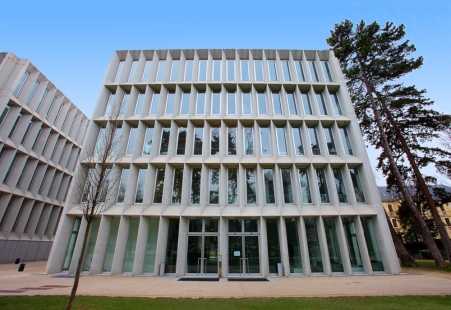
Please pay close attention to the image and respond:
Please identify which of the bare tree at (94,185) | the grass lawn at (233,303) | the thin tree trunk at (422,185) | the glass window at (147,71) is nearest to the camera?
the bare tree at (94,185)

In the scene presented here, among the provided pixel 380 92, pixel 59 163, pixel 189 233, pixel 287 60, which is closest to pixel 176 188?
pixel 189 233

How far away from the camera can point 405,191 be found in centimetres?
1697

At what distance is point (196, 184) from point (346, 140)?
11.8 m

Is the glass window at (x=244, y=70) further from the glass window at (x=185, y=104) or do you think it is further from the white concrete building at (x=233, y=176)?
the glass window at (x=185, y=104)

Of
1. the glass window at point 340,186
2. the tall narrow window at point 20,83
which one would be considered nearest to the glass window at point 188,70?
the glass window at point 340,186

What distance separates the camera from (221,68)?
19688 mm

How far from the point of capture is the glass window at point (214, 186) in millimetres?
15961

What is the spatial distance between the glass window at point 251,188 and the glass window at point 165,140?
20.7ft

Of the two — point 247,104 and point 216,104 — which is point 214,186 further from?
point 247,104

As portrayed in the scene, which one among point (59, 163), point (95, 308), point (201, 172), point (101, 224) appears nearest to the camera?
point (95, 308)

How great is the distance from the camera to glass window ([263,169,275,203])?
51.8 ft

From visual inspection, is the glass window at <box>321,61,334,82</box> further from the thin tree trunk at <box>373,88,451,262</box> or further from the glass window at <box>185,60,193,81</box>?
the glass window at <box>185,60,193,81</box>

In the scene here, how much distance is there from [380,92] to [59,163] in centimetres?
3574

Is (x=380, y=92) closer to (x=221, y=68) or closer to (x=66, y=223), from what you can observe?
(x=221, y=68)
